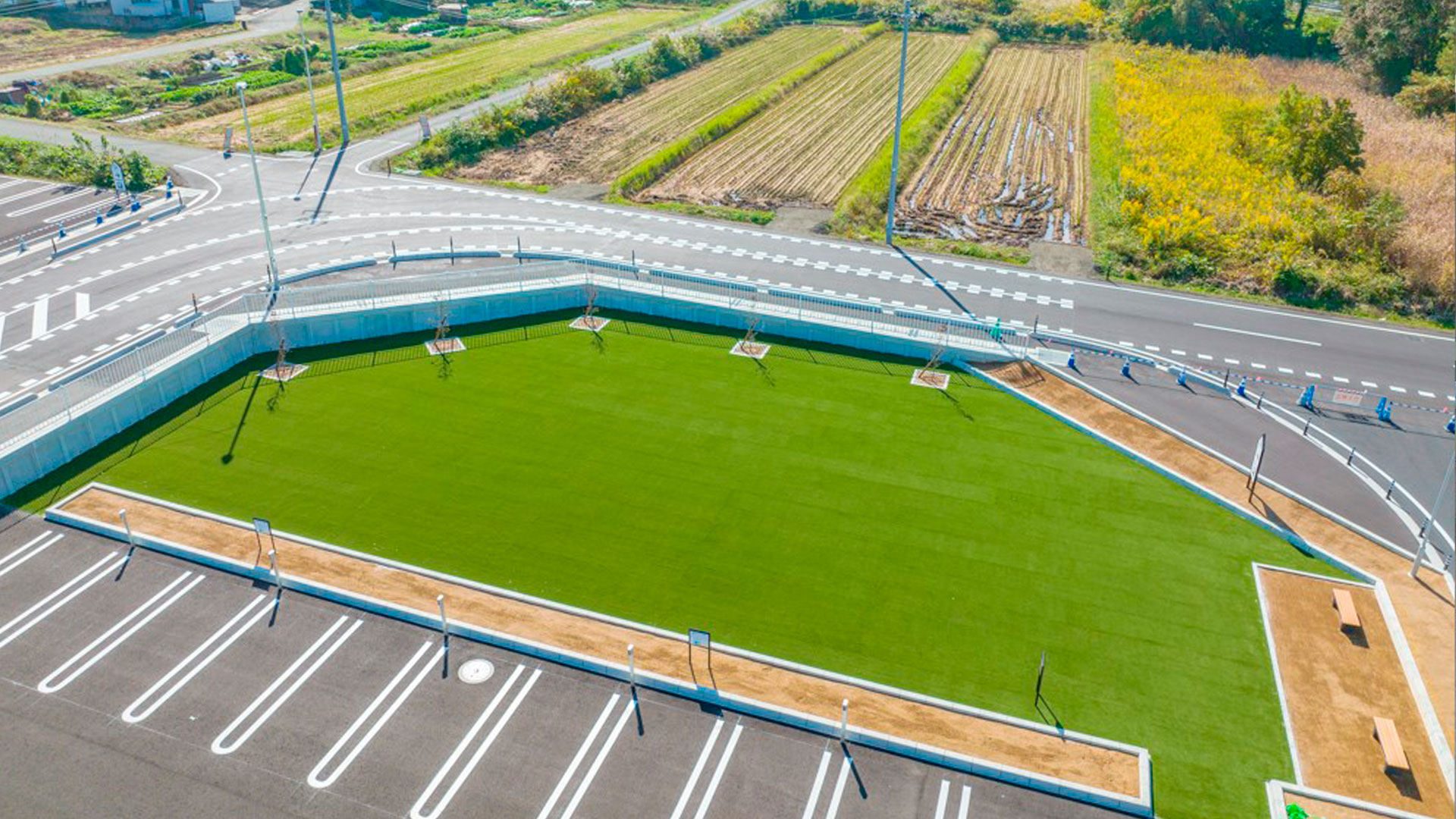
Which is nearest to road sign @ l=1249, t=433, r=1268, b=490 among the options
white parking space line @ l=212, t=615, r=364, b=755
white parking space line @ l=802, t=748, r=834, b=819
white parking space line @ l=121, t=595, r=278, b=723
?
white parking space line @ l=802, t=748, r=834, b=819

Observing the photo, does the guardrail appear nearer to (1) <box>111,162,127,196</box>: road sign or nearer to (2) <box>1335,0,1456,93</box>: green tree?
(2) <box>1335,0,1456,93</box>: green tree

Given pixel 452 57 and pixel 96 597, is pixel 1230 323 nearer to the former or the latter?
pixel 96 597

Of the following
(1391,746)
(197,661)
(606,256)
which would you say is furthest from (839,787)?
(606,256)

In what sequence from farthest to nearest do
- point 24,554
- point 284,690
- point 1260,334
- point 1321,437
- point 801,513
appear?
point 1260,334 → point 1321,437 → point 801,513 → point 24,554 → point 284,690

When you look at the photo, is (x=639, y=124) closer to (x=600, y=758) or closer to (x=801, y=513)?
(x=801, y=513)

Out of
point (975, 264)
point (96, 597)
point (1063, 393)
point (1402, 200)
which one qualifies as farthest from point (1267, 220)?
point (96, 597)
